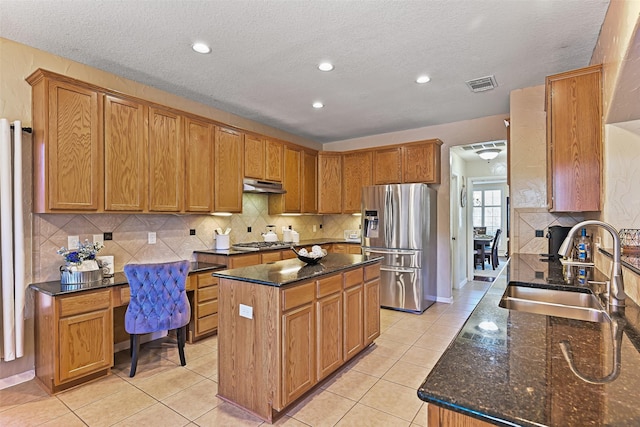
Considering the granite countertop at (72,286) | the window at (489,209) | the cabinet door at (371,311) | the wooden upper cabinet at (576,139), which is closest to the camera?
the wooden upper cabinet at (576,139)

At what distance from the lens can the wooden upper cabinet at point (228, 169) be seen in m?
3.85

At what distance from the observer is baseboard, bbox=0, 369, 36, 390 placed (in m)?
2.48

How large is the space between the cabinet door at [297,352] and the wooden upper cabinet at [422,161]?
3.11 m

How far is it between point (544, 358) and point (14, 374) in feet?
11.8

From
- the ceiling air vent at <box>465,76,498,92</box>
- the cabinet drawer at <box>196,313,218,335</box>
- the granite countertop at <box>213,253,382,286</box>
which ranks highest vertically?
the ceiling air vent at <box>465,76,498,92</box>

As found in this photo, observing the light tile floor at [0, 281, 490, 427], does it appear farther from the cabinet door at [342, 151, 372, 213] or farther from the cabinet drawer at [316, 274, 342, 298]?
the cabinet door at [342, 151, 372, 213]

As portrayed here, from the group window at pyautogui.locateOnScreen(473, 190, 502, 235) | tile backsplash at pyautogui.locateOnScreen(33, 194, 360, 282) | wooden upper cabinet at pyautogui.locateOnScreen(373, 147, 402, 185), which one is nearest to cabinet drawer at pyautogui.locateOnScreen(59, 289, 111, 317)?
tile backsplash at pyautogui.locateOnScreen(33, 194, 360, 282)

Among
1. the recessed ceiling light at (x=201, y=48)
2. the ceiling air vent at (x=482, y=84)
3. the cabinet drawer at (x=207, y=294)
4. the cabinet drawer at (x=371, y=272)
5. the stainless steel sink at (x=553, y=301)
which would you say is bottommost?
the cabinet drawer at (x=207, y=294)

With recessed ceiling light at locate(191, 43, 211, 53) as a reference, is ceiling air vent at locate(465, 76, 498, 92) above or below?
below

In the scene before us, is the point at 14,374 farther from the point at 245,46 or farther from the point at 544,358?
the point at 544,358

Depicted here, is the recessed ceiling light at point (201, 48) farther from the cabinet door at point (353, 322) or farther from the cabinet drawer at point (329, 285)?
the cabinet door at point (353, 322)

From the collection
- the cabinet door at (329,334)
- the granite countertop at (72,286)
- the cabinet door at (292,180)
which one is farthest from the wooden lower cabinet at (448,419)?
the cabinet door at (292,180)

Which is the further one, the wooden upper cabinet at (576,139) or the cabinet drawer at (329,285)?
the cabinet drawer at (329,285)

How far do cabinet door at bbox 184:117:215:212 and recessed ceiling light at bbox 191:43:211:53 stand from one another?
984 millimetres
